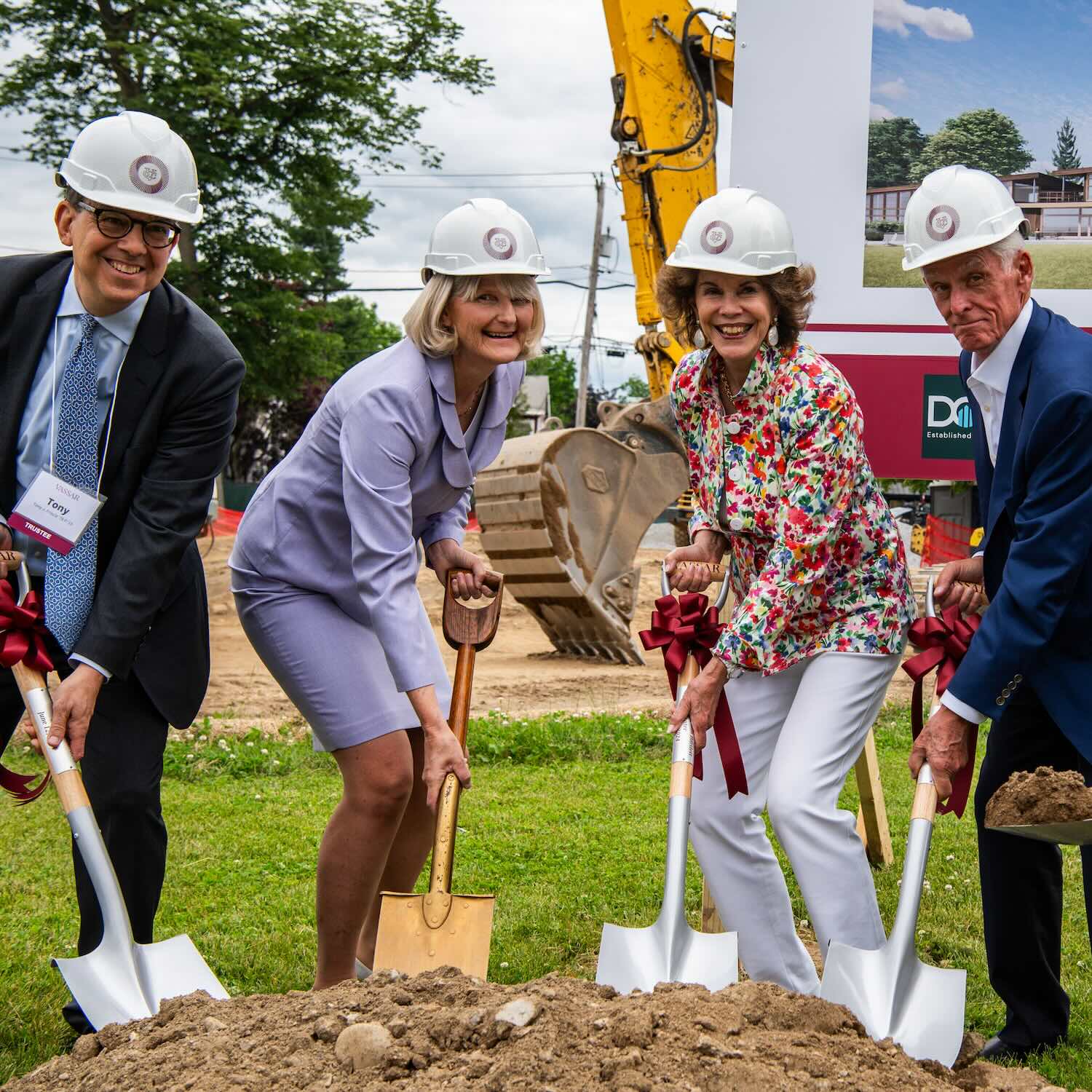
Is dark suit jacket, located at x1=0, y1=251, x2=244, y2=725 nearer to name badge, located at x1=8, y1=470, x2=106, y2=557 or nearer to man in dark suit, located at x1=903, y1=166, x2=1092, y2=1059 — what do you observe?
name badge, located at x1=8, y1=470, x2=106, y2=557

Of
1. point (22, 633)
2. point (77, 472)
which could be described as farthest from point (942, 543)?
point (22, 633)

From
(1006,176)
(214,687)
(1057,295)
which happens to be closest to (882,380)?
(1057,295)

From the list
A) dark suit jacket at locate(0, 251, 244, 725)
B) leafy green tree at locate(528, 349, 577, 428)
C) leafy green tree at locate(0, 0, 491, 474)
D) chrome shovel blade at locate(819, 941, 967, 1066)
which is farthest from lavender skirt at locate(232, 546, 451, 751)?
leafy green tree at locate(528, 349, 577, 428)

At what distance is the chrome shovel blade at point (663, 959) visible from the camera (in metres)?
3.15

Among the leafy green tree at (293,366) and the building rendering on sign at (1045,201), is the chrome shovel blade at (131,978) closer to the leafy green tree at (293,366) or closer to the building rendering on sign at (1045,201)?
the building rendering on sign at (1045,201)

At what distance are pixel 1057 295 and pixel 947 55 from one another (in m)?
1.11

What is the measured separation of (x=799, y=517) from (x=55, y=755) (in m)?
1.88

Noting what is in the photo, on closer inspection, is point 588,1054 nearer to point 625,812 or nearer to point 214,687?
point 625,812

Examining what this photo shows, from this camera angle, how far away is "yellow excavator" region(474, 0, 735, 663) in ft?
38.1

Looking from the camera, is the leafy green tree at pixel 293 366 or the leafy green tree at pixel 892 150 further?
the leafy green tree at pixel 293 366

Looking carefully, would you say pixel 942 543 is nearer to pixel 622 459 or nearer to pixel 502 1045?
pixel 622 459

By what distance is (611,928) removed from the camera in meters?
3.25

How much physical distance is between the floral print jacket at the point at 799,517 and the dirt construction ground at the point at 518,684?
18.7 feet

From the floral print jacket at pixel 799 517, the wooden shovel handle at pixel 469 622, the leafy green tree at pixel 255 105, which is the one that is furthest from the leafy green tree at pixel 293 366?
the floral print jacket at pixel 799 517
